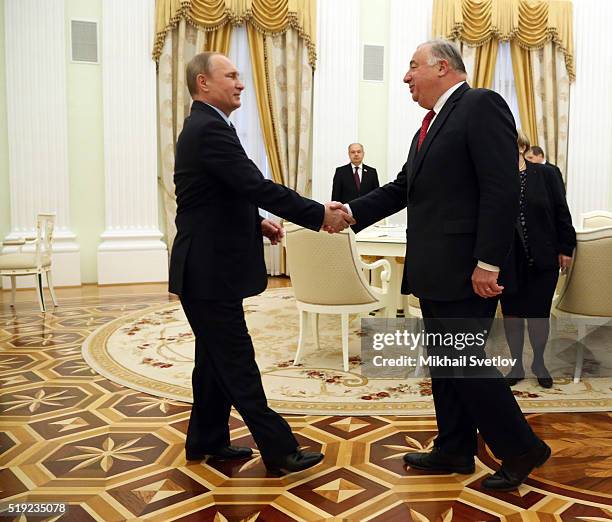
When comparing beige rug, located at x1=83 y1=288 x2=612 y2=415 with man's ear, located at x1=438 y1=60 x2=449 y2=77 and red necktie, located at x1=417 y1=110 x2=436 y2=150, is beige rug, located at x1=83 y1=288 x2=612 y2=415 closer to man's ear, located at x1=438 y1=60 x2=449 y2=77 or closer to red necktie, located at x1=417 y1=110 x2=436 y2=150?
red necktie, located at x1=417 y1=110 x2=436 y2=150

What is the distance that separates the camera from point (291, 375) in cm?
396

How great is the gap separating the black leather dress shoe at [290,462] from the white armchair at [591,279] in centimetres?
198

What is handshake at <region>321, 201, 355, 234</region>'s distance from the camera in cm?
261

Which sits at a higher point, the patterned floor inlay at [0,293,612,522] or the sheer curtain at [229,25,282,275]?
the sheer curtain at [229,25,282,275]

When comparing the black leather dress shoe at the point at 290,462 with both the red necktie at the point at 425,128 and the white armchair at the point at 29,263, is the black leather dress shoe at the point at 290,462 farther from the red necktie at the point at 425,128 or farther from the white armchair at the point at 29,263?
the white armchair at the point at 29,263

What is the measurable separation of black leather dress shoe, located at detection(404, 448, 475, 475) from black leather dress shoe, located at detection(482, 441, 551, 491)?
0.12 metres

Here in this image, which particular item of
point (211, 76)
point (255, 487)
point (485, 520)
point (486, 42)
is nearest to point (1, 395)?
point (255, 487)

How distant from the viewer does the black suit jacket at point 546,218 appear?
3584 mm

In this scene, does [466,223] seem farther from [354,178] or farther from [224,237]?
[354,178]

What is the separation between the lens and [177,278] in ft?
7.82

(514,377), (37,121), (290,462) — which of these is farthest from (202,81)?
(37,121)

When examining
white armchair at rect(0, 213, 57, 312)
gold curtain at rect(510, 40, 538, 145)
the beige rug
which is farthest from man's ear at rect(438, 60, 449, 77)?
gold curtain at rect(510, 40, 538, 145)

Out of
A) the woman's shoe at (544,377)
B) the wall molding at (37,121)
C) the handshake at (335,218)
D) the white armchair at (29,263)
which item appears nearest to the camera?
the handshake at (335,218)

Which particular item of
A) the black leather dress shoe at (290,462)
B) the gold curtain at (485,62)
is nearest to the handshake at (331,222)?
the black leather dress shoe at (290,462)
